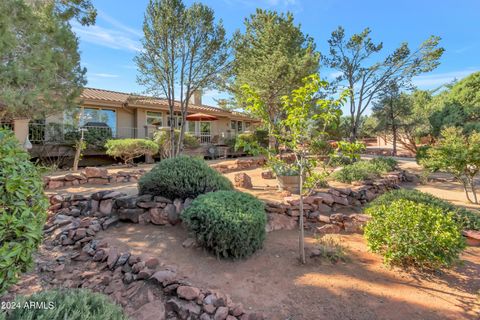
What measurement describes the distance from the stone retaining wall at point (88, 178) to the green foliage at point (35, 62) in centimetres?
195

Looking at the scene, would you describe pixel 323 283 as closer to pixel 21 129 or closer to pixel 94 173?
pixel 94 173

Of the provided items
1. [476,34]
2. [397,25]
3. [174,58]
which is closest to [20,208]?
[174,58]

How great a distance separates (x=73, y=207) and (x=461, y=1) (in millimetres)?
14212

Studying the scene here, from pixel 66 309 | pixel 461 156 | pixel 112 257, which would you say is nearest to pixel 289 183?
pixel 112 257

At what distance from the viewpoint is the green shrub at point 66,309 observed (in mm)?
1359

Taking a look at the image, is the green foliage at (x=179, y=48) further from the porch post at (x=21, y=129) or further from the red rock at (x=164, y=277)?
the red rock at (x=164, y=277)

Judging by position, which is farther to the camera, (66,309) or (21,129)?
(21,129)

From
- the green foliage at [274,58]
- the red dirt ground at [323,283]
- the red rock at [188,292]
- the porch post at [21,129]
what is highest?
the green foliage at [274,58]

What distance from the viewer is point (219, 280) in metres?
3.09

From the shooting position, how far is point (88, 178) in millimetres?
6988

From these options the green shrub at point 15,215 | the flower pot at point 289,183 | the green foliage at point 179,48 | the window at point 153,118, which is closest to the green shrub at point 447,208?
the flower pot at point 289,183

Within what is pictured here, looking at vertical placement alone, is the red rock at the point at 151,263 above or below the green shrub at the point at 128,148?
below

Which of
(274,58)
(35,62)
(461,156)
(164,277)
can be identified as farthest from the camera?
(274,58)

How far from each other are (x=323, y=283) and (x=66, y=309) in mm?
2756
